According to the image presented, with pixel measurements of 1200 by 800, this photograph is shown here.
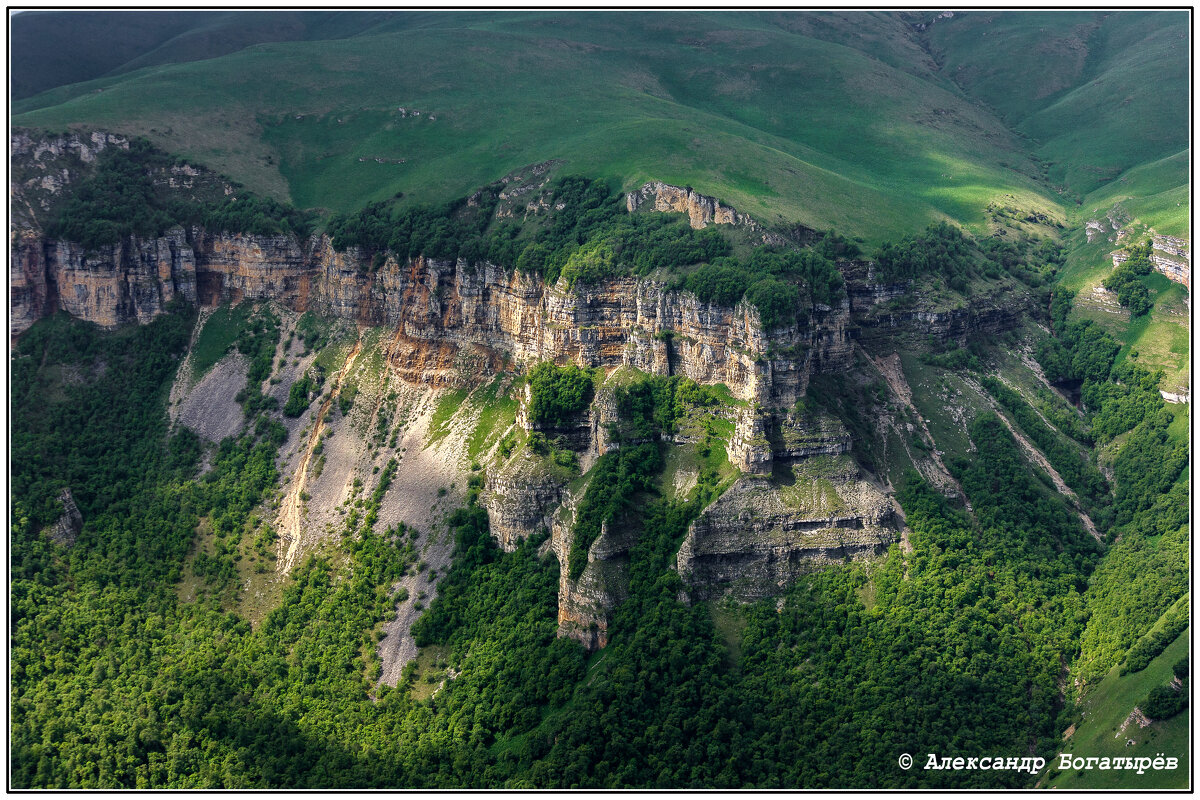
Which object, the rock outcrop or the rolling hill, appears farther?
the rolling hill

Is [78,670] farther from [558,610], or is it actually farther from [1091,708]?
[1091,708]

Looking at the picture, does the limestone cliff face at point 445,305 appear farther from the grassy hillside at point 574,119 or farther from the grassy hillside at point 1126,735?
the grassy hillside at point 1126,735

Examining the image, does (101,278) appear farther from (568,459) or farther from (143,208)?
(568,459)

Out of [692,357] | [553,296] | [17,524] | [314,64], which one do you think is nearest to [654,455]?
[692,357]

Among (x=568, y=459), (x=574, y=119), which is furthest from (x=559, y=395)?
(x=574, y=119)

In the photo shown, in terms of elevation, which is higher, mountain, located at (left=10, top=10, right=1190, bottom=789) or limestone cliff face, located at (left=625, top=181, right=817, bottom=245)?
limestone cliff face, located at (left=625, top=181, right=817, bottom=245)

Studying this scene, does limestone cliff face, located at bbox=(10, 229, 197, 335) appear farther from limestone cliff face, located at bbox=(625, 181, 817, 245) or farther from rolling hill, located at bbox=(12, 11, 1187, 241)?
limestone cliff face, located at bbox=(625, 181, 817, 245)

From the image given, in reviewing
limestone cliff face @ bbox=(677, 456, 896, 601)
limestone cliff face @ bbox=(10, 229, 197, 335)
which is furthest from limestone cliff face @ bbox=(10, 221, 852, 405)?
limestone cliff face @ bbox=(677, 456, 896, 601)

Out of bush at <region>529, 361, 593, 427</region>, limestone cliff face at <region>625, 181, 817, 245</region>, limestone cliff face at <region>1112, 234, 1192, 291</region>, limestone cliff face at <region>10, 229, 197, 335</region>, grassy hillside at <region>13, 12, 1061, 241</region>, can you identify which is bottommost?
bush at <region>529, 361, 593, 427</region>

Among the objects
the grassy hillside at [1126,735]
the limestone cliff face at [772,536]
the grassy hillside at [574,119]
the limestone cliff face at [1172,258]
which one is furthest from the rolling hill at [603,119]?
the grassy hillside at [1126,735]
